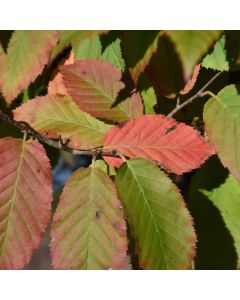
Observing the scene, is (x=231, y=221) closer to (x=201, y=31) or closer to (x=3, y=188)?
(x=3, y=188)

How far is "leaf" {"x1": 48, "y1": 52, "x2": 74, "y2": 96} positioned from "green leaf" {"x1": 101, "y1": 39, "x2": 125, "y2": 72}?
0.08m

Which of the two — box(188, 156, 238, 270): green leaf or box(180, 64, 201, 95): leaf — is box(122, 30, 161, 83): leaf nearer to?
box(180, 64, 201, 95): leaf

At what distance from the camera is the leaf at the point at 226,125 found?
0.74 m

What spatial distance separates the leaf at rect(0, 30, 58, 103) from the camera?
2.25 feet

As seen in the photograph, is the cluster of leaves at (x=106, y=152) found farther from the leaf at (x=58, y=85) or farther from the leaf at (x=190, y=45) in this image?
the leaf at (x=190, y=45)

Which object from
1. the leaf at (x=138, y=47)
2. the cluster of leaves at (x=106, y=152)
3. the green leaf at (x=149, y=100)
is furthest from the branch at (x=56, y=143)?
the leaf at (x=138, y=47)

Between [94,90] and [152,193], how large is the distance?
212 millimetres

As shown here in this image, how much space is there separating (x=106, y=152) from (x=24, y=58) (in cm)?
21

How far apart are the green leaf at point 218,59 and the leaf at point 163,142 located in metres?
0.13

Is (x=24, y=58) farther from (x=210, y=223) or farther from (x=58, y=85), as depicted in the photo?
(x=210, y=223)

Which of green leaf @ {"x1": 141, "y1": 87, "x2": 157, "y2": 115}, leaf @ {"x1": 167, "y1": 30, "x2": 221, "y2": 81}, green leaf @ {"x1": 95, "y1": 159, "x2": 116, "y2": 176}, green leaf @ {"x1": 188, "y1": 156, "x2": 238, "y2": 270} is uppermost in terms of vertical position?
leaf @ {"x1": 167, "y1": 30, "x2": 221, "y2": 81}

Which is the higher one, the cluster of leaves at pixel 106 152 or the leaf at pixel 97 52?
the leaf at pixel 97 52

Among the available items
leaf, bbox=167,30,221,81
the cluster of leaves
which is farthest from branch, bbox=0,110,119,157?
leaf, bbox=167,30,221,81

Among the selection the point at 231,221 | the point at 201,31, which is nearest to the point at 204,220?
the point at 231,221
